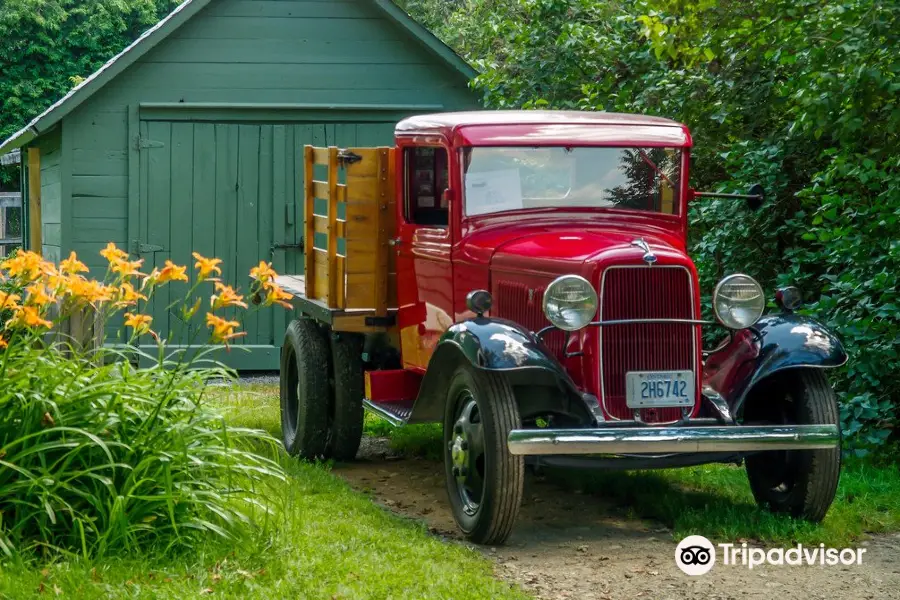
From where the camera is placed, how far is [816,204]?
1047cm

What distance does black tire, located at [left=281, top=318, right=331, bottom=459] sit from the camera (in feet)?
29.0

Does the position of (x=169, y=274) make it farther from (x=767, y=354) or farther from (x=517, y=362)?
(x=767, y=354)

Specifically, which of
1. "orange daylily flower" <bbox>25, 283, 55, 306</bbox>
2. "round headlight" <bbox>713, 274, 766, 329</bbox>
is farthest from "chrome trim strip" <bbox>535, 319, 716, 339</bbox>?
"orange daylily flower" <bbox>25, 283, 55, 306</bbox>

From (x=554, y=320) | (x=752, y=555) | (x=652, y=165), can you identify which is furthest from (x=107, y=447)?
(x=652, y=165)

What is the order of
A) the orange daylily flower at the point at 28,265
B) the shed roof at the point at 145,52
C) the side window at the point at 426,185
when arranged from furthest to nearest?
the shed roof at the point at 145,52
the side window at the point at 426,185
the orange daylily flower at the point at 28,265

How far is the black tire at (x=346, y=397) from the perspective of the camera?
8.69 metres

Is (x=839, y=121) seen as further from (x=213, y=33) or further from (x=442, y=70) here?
(x=213, y=33)

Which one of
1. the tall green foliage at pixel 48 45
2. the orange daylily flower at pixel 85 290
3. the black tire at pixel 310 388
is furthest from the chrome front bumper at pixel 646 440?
the tall green foliage at pixel 48 45

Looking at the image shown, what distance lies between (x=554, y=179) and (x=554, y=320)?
1.38m

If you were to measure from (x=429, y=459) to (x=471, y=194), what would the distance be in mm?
2300

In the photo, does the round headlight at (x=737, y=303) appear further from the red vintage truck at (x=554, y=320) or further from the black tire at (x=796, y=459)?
the black tire at (x=796, y=459)

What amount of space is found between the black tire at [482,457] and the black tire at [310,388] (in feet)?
6.90

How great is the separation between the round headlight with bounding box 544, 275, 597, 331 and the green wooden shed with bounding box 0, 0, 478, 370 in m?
7.02

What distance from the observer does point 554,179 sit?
7.58 metres
